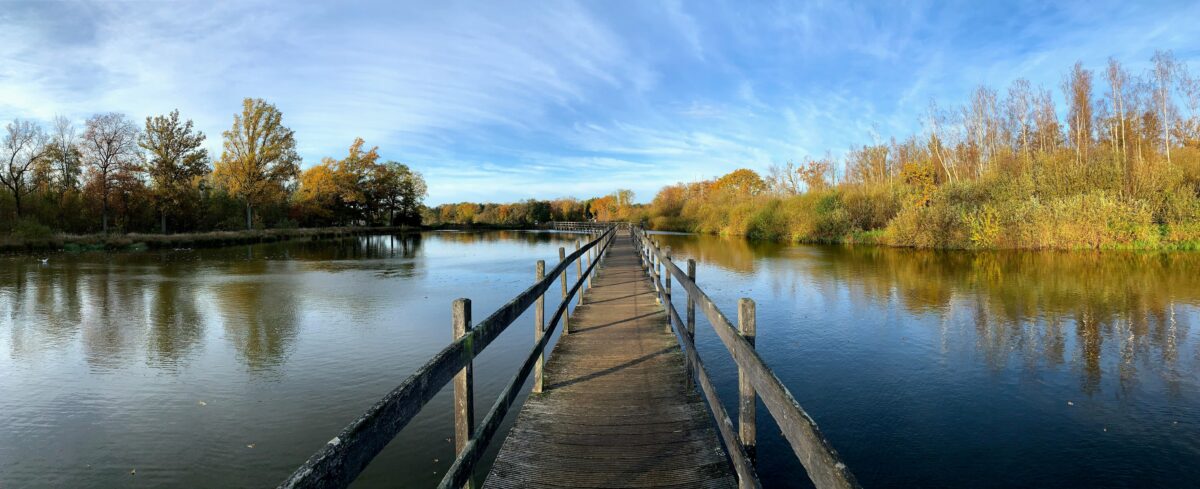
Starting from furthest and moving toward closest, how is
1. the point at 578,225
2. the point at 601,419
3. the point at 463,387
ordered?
the point at 578,225, the point at 601,419, the point at 463,387

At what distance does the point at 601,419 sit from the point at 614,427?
0.70ft

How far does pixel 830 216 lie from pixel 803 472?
3653cm

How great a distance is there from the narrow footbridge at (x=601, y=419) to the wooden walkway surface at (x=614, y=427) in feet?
0.04

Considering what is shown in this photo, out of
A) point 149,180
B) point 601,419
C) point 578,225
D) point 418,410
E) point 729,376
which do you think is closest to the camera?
point 418,410

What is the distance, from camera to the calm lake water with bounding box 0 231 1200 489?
519 cm

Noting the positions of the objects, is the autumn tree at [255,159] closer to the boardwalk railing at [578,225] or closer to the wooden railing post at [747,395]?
the boardwalk railing at [578,225]

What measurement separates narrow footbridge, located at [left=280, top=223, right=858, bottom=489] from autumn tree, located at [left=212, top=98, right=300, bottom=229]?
47.5 meters

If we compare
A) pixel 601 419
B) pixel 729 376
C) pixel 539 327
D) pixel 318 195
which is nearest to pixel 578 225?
pixel 318 195

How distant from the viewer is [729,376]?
25.5 feet

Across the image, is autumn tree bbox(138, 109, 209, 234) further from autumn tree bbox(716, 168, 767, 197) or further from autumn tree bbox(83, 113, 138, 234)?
autumn tree bbox(716, 168, 767, 197)

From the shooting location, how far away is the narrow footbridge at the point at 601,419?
168cm

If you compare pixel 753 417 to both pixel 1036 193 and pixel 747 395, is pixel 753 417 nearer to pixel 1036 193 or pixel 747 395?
pixel 747 395

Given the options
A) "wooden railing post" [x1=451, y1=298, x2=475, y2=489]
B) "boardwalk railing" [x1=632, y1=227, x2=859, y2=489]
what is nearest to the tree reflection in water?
"boardwalk railing" [x1=632, y1=227, x2=859, y2=489]

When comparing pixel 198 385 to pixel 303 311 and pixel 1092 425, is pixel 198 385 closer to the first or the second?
pixel 303 311
